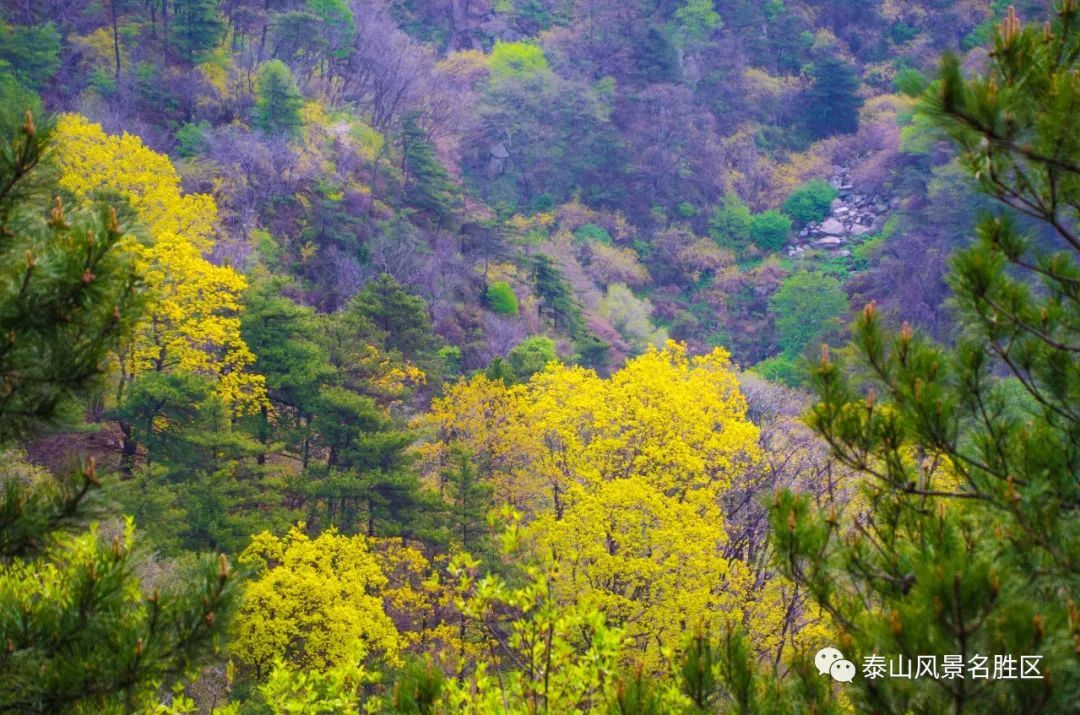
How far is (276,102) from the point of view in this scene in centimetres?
3161

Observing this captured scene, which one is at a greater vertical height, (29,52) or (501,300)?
(29,52)

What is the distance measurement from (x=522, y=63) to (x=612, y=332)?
841 inches

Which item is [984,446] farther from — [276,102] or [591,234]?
[591,234]

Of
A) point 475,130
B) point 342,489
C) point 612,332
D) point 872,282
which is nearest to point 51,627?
point 342,489

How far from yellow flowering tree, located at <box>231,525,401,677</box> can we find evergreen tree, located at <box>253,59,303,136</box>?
70.5ft

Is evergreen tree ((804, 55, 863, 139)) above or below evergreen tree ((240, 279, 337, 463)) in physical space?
above

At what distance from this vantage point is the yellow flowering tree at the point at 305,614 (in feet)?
40.7

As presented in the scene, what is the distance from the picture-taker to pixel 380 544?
16.4m

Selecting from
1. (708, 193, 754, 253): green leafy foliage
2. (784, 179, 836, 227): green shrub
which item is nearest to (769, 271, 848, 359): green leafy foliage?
(708, 193, 754, 253): green leafy foliage

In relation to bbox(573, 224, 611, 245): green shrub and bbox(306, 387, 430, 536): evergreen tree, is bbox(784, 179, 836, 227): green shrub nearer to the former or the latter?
bbox(573, 224, 611, 245): green shrub

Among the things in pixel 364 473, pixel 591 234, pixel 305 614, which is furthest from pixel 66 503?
pixel 591 234

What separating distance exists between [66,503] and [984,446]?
389 cm

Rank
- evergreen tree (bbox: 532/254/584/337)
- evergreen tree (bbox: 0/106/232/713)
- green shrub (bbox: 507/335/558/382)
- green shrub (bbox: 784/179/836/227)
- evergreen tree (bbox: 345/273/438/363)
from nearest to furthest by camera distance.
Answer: evergreen tree (bbox: 0/106/232/713)
evergreen tree (bbox: 345/273/438/363)
green shrub (bbox: 507/335/558/382)
evergreen tree (bbox: 532/254/584/337)
green shrub (bbox: 784/179/836/227)

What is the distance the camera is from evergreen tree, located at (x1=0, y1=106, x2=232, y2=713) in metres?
3.40
